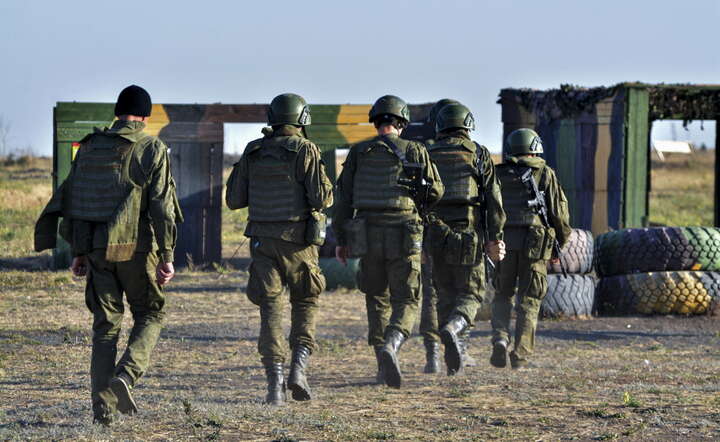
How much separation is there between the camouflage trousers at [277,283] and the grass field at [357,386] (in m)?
0.42

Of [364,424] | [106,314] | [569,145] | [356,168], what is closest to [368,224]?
[356,168]

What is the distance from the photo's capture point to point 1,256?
859 inches

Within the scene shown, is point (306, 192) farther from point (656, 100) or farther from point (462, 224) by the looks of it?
point (656, 100)

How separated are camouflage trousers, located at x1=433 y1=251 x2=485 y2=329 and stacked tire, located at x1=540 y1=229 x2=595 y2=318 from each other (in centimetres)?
484

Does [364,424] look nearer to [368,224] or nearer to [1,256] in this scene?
[368,224]

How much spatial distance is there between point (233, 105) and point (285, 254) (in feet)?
44.0

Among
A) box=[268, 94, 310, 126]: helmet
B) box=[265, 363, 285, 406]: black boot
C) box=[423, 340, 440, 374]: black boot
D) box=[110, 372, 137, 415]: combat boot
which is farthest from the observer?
box=[423, 340, 440, 374]: black boot

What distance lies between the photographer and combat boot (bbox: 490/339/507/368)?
9891 millimetres

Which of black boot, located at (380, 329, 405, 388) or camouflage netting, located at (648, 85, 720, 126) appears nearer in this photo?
black boot, located at (380, 329, 405, 388)

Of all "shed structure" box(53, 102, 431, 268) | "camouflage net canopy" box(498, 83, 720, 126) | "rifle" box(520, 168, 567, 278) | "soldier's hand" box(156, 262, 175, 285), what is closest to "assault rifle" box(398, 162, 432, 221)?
"rifle" box(520, 168, 567, 278)

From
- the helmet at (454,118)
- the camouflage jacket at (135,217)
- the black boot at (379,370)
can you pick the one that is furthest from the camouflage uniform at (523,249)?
the camouflage jacket at (135,217)

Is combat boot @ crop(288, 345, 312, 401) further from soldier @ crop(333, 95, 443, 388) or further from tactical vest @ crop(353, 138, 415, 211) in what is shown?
tactical vest @ crop(353, 138, 415, 211)

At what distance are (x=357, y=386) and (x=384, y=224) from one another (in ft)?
4.12

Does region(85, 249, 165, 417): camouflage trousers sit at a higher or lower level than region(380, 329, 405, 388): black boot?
higher
